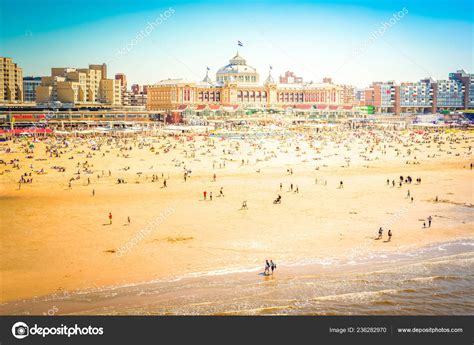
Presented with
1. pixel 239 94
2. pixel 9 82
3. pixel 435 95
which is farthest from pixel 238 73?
pixel 435 95

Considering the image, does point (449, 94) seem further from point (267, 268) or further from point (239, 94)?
point (267, 268)

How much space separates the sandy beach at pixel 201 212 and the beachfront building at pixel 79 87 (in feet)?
166

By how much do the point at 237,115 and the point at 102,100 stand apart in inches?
1182

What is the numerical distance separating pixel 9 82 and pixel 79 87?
40.3 ft

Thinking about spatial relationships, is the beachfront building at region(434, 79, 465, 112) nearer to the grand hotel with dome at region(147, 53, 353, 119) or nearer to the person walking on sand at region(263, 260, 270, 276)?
the grand hotel with dome at region(147, 53, 353, 119)

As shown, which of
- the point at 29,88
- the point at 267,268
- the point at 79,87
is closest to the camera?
the point at 267,268

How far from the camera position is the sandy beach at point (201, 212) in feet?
56.9

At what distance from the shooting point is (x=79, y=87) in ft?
323

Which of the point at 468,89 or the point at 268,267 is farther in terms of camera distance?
the point at 468,89

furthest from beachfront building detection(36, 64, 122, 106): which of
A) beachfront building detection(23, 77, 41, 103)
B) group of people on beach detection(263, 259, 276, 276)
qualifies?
group of people on beach detection(263, 259, 276, 276)

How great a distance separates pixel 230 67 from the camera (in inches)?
4614

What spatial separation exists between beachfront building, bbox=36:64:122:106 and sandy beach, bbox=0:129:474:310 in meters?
50.5

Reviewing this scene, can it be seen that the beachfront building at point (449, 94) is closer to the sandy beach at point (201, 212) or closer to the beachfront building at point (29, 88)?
the sandy beach at point (201, 212)
